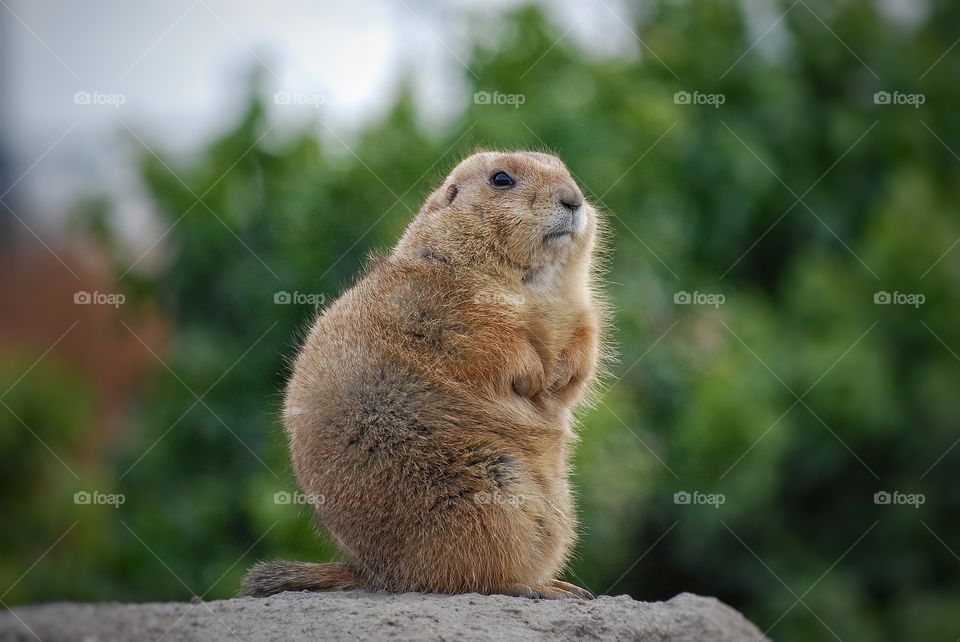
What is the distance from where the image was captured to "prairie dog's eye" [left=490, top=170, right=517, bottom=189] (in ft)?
23.7

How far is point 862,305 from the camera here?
1895cm

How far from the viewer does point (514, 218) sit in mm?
7031

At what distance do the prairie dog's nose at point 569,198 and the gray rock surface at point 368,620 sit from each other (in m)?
2.41

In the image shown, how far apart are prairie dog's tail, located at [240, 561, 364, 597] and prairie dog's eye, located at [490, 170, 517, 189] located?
2567 millimetres

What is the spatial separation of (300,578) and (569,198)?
2.86 meters

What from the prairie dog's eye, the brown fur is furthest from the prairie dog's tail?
the prairie dog's eye

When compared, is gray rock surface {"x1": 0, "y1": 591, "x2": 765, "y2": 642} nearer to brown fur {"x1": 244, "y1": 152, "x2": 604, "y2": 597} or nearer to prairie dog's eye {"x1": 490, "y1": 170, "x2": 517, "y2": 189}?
brown fur {"x1": 244, "y1": 152, "x2": 604, "y2": 597}

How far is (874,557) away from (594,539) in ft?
23.8

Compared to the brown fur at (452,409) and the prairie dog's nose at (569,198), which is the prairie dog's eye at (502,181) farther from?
the prairie dog's nose at (569,198)

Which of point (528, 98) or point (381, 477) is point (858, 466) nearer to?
point (528, 98)

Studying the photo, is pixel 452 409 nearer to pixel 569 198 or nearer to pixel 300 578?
pixel 300 578

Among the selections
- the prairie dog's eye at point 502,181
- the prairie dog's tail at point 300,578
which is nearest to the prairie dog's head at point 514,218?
the prairie dog's eye at point 502,181

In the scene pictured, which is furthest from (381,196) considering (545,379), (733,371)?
(545,379)

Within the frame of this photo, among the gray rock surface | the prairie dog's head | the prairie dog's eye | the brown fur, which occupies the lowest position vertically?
the gray rock surface
